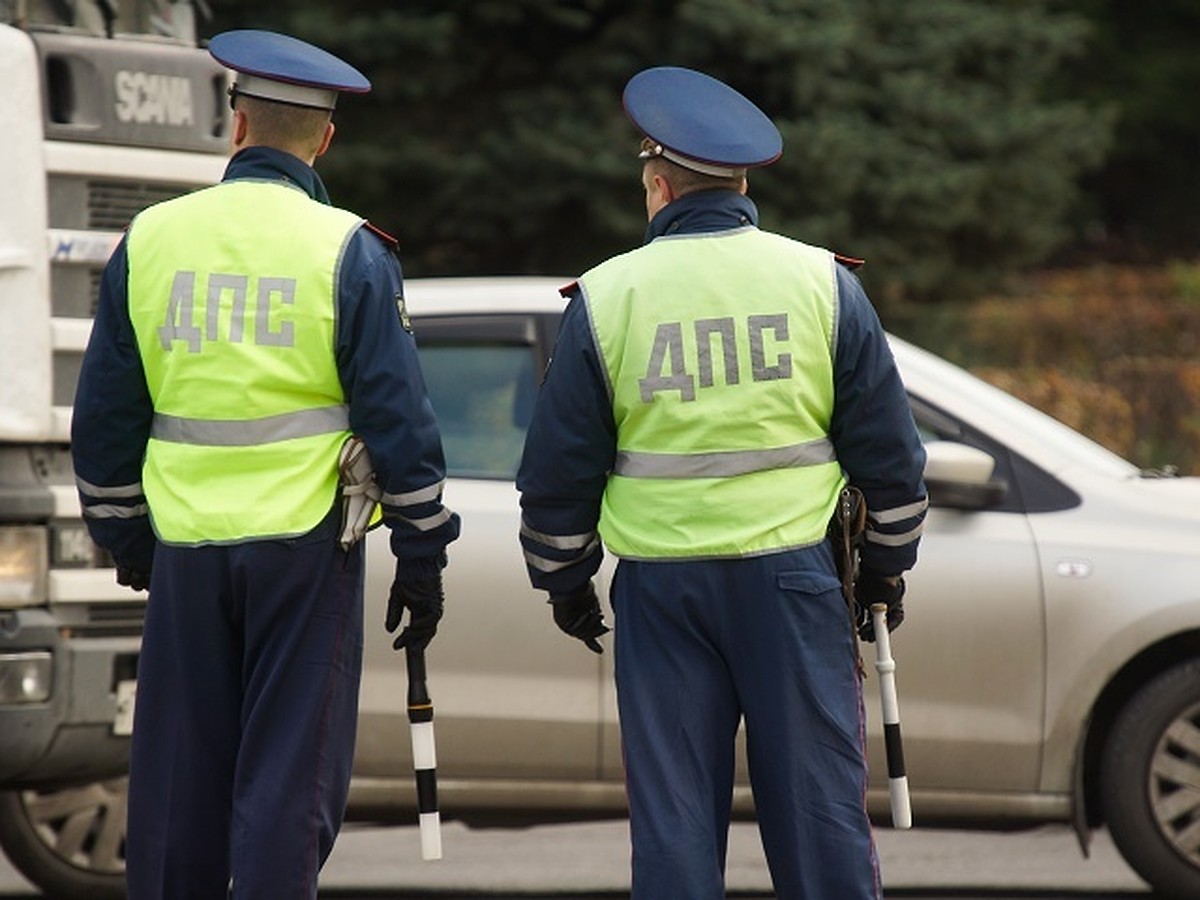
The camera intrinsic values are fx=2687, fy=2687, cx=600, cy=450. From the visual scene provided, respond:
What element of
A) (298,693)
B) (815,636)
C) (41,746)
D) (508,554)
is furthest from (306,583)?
(508,554)

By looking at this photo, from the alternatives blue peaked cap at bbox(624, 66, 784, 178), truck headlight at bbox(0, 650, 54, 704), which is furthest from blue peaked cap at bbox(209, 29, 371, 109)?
truck headlight at bbox(0, 650, 54, 704)

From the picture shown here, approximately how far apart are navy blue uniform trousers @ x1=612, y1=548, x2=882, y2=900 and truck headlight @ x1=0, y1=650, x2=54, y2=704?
6.54 feet

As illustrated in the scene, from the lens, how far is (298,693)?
5129mm

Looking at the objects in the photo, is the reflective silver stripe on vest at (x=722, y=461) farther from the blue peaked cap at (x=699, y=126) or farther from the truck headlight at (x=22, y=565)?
the truck headlight at (x=22, y=565)

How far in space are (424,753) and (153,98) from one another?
97.6 inches

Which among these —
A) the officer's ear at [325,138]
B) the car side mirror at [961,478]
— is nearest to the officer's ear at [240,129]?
the officer's ear at [325,138]

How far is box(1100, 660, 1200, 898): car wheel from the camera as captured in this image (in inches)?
286

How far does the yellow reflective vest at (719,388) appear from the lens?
16.7ft

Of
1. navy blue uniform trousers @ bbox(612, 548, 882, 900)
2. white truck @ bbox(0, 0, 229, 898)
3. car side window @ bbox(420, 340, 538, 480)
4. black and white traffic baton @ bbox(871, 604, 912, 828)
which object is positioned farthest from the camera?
car side window @ bbox(420, 340, 538, 480)

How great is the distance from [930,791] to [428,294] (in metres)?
1.99

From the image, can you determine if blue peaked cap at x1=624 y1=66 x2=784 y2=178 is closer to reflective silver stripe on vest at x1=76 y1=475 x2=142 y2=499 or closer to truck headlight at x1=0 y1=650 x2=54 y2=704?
reflective silver stripe on vest at x1=76 y1=475 x2=142 y2=499

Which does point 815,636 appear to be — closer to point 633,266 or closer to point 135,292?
point 633,266

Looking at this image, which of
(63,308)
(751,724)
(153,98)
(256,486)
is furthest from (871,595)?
(153,98)

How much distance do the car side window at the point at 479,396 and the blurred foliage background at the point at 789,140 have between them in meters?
5.70
